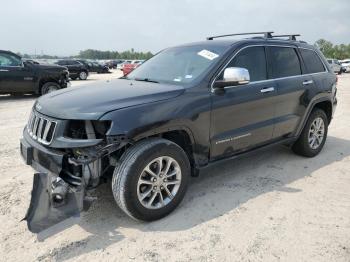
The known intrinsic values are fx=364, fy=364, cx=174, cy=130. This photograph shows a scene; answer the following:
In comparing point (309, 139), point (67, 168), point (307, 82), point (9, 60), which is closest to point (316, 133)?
point (309, 139)

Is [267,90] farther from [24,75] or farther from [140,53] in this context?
[140,53]

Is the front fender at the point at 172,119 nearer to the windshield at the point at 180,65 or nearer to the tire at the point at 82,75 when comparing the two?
the windshield at the point at 180,65

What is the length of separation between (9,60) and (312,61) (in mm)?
10112

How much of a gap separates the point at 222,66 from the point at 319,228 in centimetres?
198

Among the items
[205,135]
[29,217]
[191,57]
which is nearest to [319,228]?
[205,135]

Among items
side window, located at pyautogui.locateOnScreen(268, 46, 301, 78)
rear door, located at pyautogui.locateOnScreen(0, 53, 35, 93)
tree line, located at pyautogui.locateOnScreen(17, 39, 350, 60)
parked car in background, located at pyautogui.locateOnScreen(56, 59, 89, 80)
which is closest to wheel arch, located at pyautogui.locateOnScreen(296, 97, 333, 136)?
side window, located at pyautogui.locateOnScreen(268, 46, 301, 78)

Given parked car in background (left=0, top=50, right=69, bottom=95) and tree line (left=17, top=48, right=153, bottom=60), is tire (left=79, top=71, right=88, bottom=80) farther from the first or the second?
tree line (left=17, top=48, right=153, bottom=60)

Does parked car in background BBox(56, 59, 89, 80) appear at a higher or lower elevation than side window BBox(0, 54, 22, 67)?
lower

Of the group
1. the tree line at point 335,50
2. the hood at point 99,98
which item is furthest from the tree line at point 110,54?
the hood at point 99,98

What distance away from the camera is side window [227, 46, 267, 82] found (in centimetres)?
441

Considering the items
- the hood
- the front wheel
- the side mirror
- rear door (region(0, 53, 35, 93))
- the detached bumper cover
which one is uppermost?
the side mirror

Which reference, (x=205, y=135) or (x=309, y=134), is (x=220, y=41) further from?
(x=309, y=134)

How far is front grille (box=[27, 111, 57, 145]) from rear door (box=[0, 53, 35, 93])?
9.17 m

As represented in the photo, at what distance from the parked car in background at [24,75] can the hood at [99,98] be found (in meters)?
9.00
